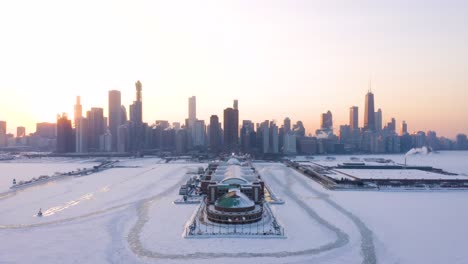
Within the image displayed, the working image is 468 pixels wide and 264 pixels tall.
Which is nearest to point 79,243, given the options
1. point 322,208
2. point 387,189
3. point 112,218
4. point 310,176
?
point 112,218

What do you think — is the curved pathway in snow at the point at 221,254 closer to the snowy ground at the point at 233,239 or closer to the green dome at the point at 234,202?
the snowy ground at the point at 233,239

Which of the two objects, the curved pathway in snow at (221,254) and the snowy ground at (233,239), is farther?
the snowy ground at (233,239)

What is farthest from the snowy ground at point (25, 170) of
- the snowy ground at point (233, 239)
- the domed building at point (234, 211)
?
the domed building at point (234, 211)

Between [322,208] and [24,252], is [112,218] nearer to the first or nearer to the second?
[24,252]

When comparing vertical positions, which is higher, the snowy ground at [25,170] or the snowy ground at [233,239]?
the snowy ground at [25,170]

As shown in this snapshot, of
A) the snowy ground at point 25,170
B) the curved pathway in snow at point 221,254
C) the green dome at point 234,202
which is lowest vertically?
the curved pathway in snow at point 221,254

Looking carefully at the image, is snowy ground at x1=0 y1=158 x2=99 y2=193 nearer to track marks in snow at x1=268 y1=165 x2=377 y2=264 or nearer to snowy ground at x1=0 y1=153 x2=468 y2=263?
snowy ground at x1=0 y1=153 x2=468 y2=263

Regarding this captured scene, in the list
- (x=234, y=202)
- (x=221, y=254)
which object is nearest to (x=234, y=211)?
(x=234, y=202)

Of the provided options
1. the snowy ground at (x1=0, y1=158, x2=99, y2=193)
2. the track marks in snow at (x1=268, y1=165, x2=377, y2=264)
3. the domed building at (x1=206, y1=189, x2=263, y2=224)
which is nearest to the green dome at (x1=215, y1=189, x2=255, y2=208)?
the domed building at (x1=206, y1=189, x2=263, y2=224)
